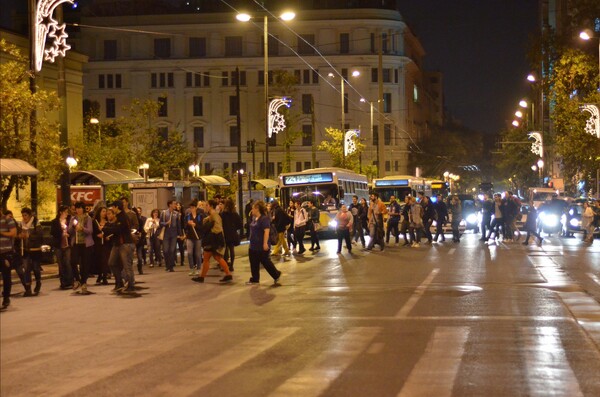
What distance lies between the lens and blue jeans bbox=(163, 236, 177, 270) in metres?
24.8

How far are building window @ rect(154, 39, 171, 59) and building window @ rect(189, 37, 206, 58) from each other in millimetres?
2173

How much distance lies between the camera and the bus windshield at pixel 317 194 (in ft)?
133

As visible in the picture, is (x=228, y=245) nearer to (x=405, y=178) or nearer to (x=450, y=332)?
(x=450, y=332)

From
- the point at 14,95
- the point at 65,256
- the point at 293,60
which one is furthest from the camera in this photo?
the point at 293,60

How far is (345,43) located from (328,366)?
89.5 m

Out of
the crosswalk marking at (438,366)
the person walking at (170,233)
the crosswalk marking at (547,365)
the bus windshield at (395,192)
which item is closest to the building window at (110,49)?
the bus windshield at (395,192)

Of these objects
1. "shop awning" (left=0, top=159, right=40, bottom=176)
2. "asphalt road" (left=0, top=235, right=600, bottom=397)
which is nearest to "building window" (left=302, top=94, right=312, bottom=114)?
"shop awning" (left=0, top=159, right=40, bottom=176)

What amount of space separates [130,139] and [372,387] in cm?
4521

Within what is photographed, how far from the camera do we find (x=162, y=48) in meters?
97.6

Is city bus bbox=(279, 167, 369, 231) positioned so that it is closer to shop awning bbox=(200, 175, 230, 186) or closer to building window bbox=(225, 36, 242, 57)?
shop awning bbox=(200, 175, 230, 186)

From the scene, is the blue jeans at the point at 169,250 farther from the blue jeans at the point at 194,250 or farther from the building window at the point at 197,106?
the building window at the point at 197,106

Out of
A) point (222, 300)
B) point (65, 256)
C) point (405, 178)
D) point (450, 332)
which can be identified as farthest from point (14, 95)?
point (405, 178)

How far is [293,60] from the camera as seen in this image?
317 ft

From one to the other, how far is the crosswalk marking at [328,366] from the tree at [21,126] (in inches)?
600
